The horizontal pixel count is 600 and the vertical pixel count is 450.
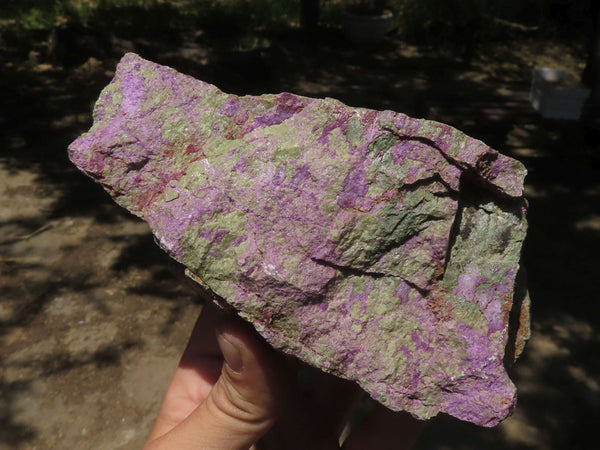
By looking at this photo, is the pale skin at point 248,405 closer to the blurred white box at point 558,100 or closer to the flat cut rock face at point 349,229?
the flat cut rock face at point 349,229

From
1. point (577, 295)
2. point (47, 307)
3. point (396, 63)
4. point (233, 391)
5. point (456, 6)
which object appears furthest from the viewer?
point (456, 6)

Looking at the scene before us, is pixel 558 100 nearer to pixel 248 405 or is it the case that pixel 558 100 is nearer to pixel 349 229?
pixel 349 229

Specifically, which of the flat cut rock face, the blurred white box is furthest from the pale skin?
the blurred white box

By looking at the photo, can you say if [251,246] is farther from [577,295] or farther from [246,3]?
[246,3]

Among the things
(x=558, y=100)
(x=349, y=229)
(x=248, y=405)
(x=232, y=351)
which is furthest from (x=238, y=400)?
(x=558, y=100)

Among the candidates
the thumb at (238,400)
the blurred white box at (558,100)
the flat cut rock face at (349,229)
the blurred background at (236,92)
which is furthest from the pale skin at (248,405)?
the blurred white box at (558,100)

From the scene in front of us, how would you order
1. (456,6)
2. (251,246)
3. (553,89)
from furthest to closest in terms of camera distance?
1. (456,6)
2. (553,89)
3. (251,246)

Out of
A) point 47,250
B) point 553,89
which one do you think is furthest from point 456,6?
point 47,250
